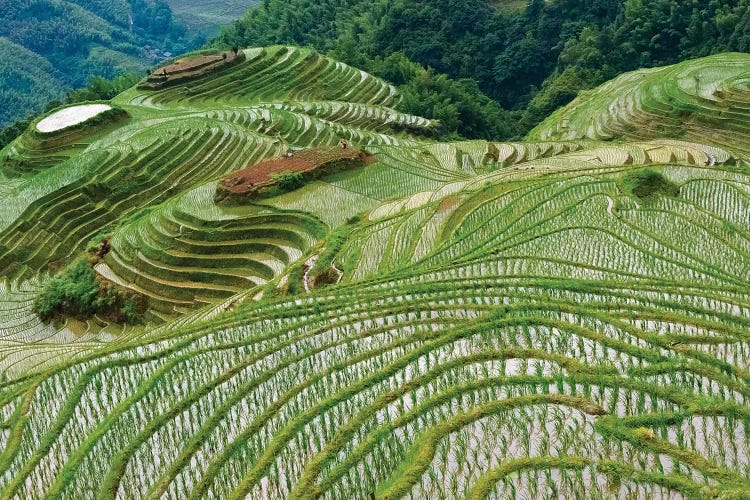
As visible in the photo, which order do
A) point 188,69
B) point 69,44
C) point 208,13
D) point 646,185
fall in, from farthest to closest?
point 208,13
point 69,44
point 188,69
point 646,185

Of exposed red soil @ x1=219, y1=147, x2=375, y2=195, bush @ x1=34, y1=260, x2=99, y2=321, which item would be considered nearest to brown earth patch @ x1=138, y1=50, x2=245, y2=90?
exposed red soil @ x1=219, y1=147, x2=375, y2=195

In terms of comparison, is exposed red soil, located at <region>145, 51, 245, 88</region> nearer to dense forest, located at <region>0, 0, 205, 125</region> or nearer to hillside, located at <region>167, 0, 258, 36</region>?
dense forest, located at <region>0, 0, 205, 125</region>

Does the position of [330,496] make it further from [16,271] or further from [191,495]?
[16,271]

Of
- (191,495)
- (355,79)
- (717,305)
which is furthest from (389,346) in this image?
(355,79)

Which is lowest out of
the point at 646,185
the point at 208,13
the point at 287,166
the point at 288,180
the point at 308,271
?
the point at 308,271

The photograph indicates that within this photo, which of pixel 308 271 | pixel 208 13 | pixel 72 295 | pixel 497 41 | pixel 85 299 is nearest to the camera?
pixel 308 271

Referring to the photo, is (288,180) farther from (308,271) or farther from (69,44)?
(69,44)

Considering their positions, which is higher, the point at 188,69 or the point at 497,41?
the point at 497,41

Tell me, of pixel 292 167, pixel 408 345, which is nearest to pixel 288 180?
pixel 292 167

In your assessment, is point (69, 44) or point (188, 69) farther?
point (69, 44)
